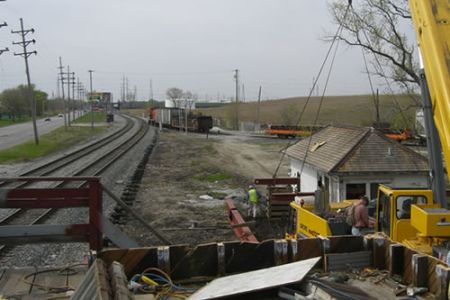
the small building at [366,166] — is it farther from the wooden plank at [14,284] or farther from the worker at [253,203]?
the wooden plank at [14,284]

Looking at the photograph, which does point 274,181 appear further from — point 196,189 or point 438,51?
point 438,51

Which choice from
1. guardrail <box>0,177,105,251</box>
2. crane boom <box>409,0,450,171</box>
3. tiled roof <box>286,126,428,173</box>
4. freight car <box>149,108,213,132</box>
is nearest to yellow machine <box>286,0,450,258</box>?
crane boom <box>409,0,450,171</box>

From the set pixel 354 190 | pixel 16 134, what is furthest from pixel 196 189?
pixel 16 134

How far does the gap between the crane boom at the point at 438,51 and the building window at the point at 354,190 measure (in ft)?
36.4

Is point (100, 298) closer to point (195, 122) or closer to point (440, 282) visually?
point (440, 282)

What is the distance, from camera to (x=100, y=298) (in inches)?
190

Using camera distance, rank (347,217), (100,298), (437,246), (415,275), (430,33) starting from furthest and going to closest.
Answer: (347,217) → (437,246) → (430,33) → (415,275) → (100,298)

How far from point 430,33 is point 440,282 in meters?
3.43

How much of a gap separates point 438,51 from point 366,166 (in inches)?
464

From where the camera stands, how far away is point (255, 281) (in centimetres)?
588

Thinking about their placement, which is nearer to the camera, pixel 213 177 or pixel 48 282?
pixel 48 282

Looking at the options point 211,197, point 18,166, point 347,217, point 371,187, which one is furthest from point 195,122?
point 347,217

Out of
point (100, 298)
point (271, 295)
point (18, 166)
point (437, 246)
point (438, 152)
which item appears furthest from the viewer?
point (18, 166)

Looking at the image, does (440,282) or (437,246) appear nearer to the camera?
(440,282)
